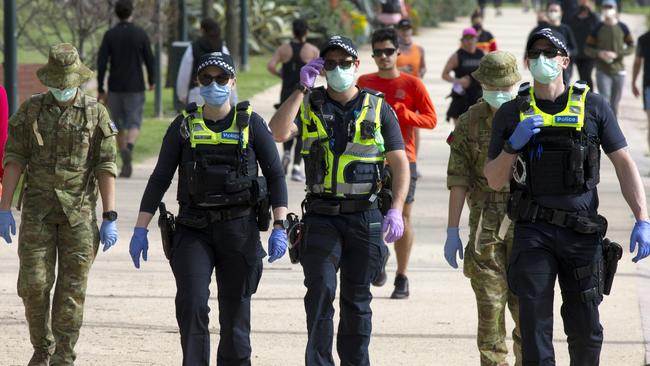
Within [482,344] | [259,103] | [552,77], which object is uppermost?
[552,77]

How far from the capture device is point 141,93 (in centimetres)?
1551

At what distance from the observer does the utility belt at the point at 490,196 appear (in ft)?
25.0

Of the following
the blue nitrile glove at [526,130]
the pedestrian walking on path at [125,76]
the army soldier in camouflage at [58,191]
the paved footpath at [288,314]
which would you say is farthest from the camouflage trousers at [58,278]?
the pedestrian walking on path at [125,76]

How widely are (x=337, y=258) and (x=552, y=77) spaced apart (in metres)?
1.42

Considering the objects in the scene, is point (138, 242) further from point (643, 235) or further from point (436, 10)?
point (436, 10)

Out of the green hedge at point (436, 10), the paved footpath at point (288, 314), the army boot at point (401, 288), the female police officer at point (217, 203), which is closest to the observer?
the female police officer at point (217, 203)

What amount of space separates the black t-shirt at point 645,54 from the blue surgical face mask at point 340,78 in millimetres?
9835

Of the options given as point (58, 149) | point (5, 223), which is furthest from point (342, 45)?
point (5, 223)

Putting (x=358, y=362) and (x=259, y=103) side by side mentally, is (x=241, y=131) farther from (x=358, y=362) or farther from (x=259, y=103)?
(x=259, y=103)

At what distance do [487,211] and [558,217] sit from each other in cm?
121

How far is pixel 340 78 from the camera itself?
738 centimetres

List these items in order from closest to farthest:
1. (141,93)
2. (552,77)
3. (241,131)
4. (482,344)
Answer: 1. (552,77)
2. (241,131)
3. (482,344)
4. (141,93)

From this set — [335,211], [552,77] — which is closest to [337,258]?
[335,211]

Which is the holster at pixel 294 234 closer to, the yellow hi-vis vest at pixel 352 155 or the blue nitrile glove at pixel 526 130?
the yellow hi-vis vest at pixel 352 155
